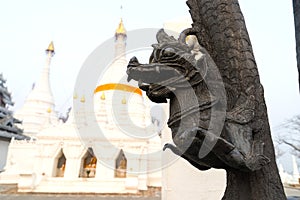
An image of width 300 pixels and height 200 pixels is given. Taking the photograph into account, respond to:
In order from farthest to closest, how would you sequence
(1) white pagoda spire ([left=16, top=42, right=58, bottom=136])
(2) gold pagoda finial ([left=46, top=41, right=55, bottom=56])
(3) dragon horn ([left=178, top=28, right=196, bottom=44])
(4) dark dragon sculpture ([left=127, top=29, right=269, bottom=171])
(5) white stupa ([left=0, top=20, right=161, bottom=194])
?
(2) gold pagoda finial ([left=46, top=41, right=55, bottom=56]) → (1) white pagoda spire ([left=16, top=42, right=58, bottom=136]) → (5) white stupa ([left=0, top=20, right=161, bottom=194]) → (3) dragon horn ([left=178, top=28, right=196, bottom=44]) → (4) dark dragon sculpture ([left=127, top=29, right=269, bottom=171])

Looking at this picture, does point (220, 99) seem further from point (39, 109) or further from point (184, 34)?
point (39, 109)

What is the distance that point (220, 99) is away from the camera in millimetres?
1153

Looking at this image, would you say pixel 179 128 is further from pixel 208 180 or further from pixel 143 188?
pixel 143 188

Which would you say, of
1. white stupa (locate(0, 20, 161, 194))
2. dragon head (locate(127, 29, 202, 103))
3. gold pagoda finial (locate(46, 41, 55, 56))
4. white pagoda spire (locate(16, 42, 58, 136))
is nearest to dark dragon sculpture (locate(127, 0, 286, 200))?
dragon head (locate(127, 29, 202, 103))

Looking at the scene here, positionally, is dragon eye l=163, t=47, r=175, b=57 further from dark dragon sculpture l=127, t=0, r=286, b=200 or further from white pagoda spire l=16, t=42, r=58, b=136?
white pagoda spire l=16, t=42, r=58, b=136

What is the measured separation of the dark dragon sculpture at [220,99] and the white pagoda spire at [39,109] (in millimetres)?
19274

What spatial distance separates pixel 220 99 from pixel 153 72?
34cm

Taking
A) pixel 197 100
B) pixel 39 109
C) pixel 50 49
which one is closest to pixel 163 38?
pixel 197 100

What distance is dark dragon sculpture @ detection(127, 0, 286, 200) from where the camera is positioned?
1045 mm

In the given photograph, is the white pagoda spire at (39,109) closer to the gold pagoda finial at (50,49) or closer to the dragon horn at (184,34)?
the gold pagoda finial at (50,49)

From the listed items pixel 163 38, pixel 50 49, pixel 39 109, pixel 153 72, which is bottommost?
pixel 153 72

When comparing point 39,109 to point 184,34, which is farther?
point 39,109

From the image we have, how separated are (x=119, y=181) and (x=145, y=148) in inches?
86.5

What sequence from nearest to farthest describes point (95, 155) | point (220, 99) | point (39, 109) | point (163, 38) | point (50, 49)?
point (220, 99) < point (163, 38) < point (95, 155) < point (39, 109) < point (50, 49)
